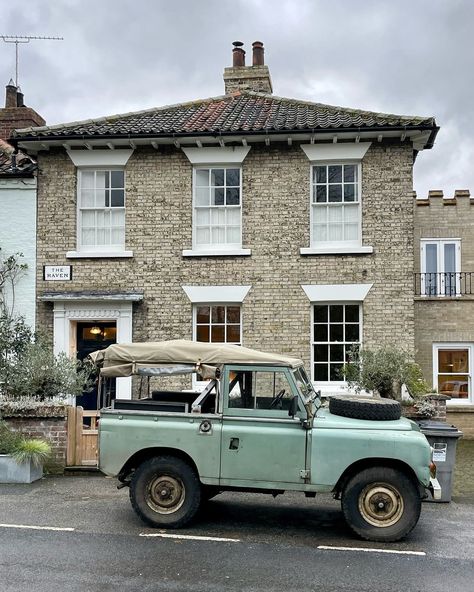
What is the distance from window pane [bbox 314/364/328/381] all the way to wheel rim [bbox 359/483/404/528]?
650 cm

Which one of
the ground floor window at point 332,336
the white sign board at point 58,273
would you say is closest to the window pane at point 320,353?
the ground floor window at point 332,336

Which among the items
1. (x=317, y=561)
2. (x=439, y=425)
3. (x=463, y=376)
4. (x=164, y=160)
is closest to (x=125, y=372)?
(x=317, y=561)

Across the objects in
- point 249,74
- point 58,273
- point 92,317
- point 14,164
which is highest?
point 249,74

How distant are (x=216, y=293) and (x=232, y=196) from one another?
6.82 ft

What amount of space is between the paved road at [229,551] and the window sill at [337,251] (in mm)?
5840

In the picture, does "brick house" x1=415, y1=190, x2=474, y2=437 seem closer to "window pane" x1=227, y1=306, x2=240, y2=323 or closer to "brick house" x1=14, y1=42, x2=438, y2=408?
"brick house" x1=14, y1=42, x2=438, y2=408

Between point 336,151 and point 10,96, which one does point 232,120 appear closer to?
point 336,151

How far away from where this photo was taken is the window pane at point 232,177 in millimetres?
14062

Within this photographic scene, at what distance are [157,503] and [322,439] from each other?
6.49 ft

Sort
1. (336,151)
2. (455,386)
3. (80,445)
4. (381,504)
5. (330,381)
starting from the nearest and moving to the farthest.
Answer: (381,504), (80,445), (330,381), (336,151), (455,386)

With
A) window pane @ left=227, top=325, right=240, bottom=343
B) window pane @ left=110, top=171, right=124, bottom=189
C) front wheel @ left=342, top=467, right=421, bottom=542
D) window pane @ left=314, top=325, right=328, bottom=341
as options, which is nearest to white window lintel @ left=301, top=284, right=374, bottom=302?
window pane @ left=314, top=325, right=328, bottom=341

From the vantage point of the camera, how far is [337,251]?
13547 millimetres

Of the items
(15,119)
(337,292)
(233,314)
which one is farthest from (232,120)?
(15,119)

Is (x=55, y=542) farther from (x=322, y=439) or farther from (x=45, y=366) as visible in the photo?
(x=45, y=366)
